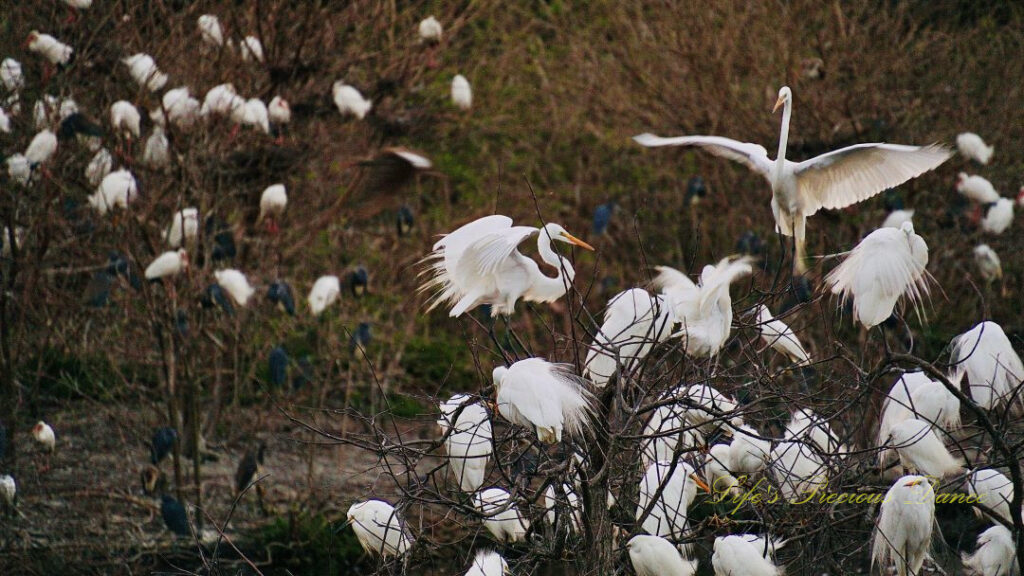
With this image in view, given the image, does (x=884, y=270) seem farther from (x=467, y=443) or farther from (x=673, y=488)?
(x=467, y=443)

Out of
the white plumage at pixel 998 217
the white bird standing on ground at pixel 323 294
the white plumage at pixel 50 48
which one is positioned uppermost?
the white plumage at pixel 998 217

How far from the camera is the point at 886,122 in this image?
8453 mm

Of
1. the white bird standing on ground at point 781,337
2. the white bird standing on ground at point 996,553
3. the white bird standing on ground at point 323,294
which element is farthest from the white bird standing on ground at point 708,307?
the white bird standing on ground at point 323,294

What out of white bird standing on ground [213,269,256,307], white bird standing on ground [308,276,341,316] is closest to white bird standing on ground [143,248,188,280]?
white bird standing on ground [213,269,256,307]

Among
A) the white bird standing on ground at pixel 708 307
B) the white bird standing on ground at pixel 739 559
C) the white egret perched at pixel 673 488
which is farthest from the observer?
the white egret perched at pixel 673 488

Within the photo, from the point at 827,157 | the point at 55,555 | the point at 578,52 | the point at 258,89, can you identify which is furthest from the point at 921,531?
the point at 578,52

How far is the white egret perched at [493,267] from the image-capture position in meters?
3.91

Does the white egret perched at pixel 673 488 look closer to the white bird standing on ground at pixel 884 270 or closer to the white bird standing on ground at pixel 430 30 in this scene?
the white bird standing on ground at pixel 884 270

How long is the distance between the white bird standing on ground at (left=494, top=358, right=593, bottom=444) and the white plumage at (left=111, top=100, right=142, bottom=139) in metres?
3.90

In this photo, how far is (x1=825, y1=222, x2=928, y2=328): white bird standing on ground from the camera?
372cm

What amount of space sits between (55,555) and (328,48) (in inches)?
146

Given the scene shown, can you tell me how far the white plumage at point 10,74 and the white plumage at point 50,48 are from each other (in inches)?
5.3

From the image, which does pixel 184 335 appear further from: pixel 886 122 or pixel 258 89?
pixel 886 122

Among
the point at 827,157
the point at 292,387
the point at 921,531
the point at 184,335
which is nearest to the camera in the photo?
the point at 921,531
